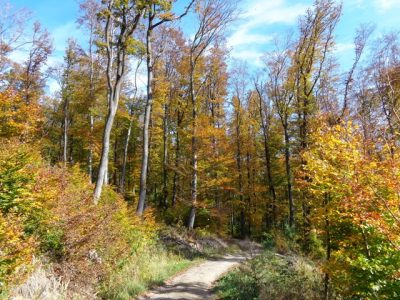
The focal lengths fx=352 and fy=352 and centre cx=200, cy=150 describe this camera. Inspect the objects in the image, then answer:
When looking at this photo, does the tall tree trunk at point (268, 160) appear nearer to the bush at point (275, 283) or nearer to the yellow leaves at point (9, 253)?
the bush at point (275, 283)

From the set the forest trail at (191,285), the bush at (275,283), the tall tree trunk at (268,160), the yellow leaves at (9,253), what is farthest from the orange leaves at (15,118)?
the tall tree trunk at (268,160)

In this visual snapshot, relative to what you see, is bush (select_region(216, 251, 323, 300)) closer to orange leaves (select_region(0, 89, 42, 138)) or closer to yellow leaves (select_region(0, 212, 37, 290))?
yellow leaves (select_region(0, 212, 37, 290))

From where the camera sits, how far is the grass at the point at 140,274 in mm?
8438

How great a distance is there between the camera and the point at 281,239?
1686 cm

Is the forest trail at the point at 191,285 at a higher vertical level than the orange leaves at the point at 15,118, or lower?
lower

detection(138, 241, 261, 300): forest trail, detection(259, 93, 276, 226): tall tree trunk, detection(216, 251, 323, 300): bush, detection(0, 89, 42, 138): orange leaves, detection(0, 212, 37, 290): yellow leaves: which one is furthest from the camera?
detection(259, 93, 276, 226): tall tree trunk

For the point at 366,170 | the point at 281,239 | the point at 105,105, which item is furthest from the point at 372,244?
the point at 105,105

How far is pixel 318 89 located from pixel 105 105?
1428cm

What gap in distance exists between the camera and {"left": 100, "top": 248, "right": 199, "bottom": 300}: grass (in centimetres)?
844

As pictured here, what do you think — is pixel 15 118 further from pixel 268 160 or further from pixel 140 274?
pixel 268 160

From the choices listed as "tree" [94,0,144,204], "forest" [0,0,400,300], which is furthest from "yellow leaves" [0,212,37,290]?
"tree" [94,0,144,204]

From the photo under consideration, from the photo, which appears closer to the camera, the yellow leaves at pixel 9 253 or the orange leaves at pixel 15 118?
the yellow leaves at pixel 9 253

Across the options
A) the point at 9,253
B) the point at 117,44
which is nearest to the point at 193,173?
the point at 117,44

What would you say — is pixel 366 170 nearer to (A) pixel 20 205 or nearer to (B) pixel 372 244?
(B) pixel 372 244
